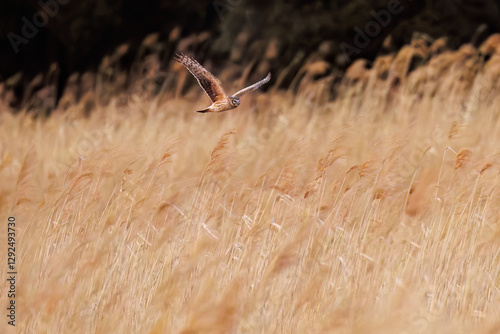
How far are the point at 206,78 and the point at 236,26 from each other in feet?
17.7

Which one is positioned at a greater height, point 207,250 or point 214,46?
point 207,250

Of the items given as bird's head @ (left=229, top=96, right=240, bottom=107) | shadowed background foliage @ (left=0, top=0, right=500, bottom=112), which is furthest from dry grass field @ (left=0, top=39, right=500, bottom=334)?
shadowed background foliage @ (left=0, top=0, right=500, bottom=112)

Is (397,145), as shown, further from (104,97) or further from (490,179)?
(104,97)

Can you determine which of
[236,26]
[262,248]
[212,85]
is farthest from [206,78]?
[236,26]

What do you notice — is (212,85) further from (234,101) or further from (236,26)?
(236,26)

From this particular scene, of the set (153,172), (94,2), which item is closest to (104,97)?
(94,2)

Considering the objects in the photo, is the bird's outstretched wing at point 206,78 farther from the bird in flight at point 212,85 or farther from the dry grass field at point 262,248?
the dry grass field at point 262,248

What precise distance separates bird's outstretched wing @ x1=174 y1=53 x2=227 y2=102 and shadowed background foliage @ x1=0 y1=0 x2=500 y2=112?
509 cm

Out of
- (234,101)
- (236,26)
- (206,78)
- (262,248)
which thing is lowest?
(236,26)

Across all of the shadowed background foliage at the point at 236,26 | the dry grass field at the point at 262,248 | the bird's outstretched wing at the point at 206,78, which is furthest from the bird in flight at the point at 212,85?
the shadowed background foliage at the point at 236,26

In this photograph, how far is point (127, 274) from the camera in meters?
2.87

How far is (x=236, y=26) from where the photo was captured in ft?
26.2

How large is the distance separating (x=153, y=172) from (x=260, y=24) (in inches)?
199

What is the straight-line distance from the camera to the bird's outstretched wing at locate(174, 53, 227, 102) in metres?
2.71
